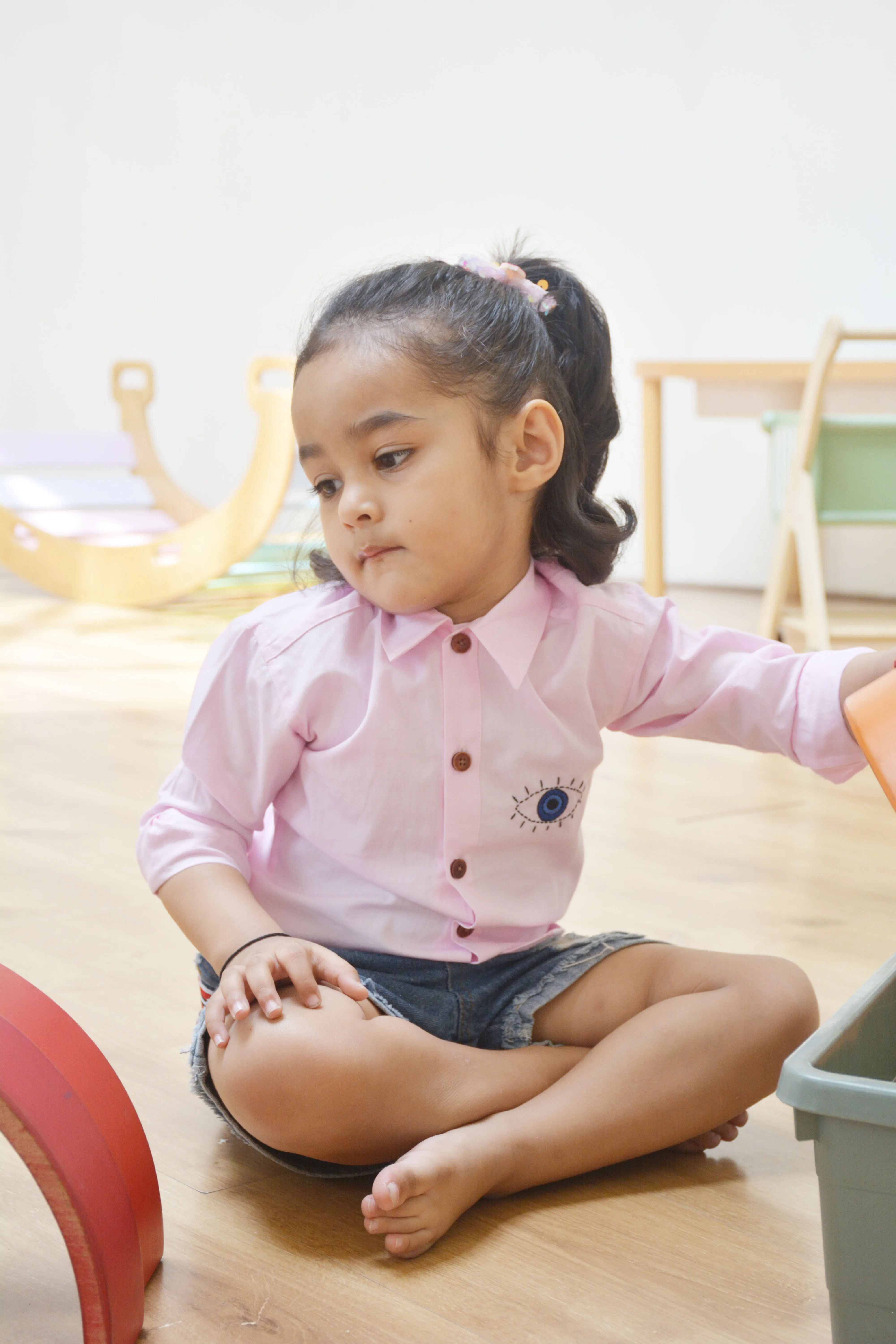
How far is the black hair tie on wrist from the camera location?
0.65 meters

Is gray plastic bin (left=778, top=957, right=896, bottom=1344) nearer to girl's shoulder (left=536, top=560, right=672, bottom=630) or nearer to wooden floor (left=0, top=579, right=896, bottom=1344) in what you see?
wooden floor (left=0, top=579, right=896, bottom=1344)

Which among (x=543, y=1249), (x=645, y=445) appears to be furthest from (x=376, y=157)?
(x=543, y=1249)

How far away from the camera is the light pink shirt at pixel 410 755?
0.72m

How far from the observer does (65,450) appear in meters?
3.55

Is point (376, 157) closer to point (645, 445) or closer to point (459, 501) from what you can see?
point (645, 445)

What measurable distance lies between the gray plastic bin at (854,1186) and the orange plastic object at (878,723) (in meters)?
0.11

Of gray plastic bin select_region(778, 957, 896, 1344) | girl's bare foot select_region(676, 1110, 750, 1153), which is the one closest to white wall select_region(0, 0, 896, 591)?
girl's bare foot select_region(676, 1110, 750, 1153)

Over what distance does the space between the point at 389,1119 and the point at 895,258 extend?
300 centimetres

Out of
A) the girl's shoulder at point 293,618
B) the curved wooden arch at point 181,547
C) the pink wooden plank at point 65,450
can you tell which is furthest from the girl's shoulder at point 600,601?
the pink wooden plank at point 65,450

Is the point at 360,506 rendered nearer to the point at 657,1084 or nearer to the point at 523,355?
the point at 523,355

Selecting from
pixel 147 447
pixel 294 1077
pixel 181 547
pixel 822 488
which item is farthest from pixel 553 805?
pixel 147 447

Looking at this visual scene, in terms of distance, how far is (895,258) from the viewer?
10.6 ft

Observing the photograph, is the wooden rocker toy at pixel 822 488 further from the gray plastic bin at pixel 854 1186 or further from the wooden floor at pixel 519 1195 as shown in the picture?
the gray plastic bin at pixel 854 1186

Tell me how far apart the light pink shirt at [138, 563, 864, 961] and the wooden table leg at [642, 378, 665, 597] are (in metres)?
1.89
